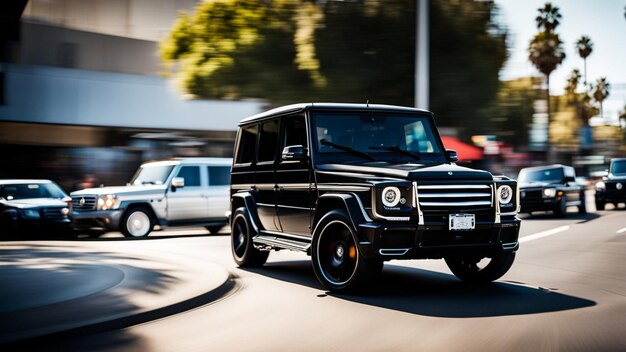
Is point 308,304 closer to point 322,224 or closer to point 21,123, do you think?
point 322,224

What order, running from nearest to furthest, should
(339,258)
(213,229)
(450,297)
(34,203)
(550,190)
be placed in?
(450,297) < (339,258) < (34,203) < (213,229) < (550,190)

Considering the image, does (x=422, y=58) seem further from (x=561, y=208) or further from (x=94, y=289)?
(x=94, y=289)

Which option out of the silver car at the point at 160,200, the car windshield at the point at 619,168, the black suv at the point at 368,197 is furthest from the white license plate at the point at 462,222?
the car windshield at the point at 619,168

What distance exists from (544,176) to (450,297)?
58.8 ft

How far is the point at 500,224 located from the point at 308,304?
7.31ft

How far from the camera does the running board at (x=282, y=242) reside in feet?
30.2

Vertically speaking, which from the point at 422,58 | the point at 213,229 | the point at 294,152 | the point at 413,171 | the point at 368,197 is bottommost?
the point at 213,229

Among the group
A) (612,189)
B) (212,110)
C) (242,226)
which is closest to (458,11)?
(612,189)

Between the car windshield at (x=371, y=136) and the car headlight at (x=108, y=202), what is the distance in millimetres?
10014

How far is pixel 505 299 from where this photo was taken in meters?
8.08

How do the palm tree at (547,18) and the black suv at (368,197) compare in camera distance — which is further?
the palm tree at (547,18)

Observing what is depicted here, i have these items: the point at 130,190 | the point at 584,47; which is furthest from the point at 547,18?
the point at 130,190

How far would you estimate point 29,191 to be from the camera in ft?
62.0

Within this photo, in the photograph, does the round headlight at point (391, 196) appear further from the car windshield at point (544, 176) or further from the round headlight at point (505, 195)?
the car windshield at point (544, 176)
